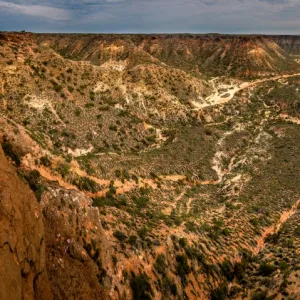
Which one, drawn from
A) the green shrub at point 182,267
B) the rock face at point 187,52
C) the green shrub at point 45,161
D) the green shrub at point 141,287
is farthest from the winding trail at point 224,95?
the green shrub at point 141,287

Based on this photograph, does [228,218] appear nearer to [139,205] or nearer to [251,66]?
[139,205]

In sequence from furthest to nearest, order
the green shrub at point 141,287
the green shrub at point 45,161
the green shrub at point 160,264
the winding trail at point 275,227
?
the winding trail at point 275,227
the green shrub at point 45,161
the green shrub at point 160,264
the green shrub at point 141,287

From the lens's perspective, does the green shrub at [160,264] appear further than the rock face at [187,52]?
No

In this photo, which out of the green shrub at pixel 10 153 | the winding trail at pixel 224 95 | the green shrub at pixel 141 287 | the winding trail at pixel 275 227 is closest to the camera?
the green shrub at pixel 141 287

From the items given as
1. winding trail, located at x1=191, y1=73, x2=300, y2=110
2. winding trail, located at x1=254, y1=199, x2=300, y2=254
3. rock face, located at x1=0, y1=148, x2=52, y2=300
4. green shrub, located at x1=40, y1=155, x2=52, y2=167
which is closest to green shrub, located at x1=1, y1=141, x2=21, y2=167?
green shrub, located at x1=40, y1=155, x2=52, y2=167

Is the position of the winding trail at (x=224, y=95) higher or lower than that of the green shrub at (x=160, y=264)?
higher

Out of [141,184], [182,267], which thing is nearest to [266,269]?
[182,267]

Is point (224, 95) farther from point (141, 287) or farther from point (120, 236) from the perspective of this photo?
point (141, 287)

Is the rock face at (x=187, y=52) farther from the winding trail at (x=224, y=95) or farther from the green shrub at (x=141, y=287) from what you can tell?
the green shrub at (x=141, y=287)

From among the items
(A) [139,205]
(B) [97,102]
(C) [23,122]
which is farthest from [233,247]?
(B) [97,102]
